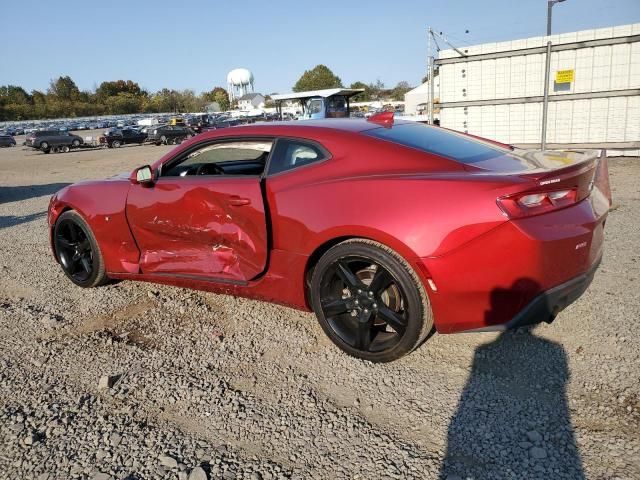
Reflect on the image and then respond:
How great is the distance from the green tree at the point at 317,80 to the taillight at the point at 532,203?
9130cm

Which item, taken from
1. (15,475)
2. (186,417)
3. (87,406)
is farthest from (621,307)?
(15,475)

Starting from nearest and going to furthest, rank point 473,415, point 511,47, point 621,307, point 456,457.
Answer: point 456,457
point 473,415
point 621,307
point 511,47

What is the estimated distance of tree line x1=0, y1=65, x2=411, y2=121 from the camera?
94.1 meters

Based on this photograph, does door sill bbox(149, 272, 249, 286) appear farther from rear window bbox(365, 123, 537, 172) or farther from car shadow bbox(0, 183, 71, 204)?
car shadow bbox(0, 183, 71, 204)

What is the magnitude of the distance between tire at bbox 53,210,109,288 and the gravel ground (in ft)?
1.26

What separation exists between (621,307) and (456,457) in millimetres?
2032

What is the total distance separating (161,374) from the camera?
113 inches

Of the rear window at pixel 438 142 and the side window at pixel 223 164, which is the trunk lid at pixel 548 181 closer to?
the rear window at pixel 438 142

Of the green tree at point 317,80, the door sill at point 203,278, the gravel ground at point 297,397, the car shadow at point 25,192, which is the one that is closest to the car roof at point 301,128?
the door sill at point 203,278

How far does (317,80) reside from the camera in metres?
93.9

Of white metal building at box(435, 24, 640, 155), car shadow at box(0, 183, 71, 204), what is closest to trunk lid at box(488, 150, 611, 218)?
white metal building at box(435, 24, 640, 155)

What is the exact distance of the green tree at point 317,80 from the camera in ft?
303

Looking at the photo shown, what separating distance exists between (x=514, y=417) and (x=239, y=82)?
124 m

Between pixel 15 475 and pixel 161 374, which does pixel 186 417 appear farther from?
pixel 15 475
